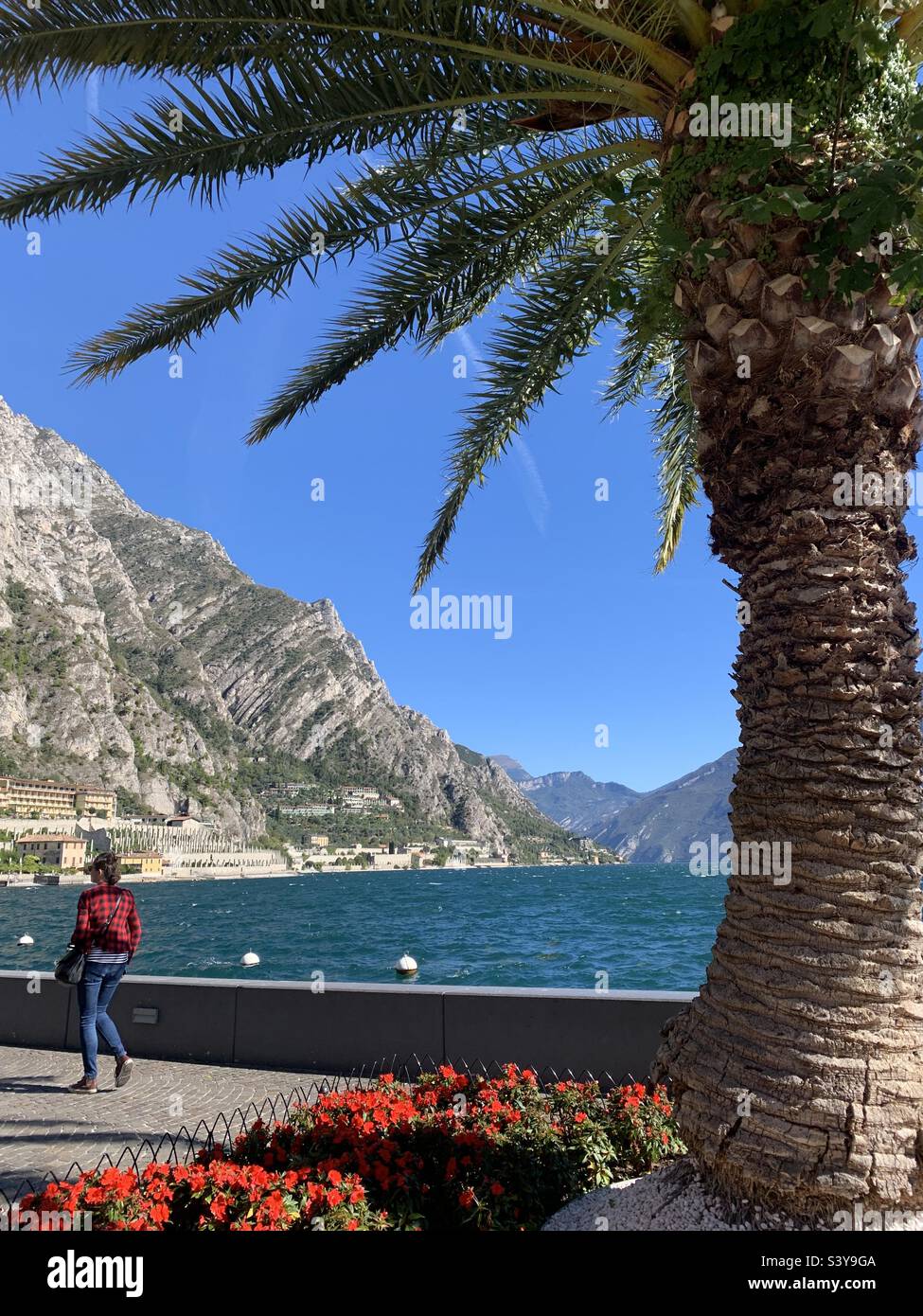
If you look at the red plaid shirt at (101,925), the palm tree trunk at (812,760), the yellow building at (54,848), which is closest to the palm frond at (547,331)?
the palm tree trunk at (812,760)

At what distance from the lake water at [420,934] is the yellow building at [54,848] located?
7.22 m

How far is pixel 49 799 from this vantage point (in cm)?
11388

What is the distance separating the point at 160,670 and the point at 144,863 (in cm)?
5314

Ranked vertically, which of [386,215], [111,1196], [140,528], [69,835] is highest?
[140,528]

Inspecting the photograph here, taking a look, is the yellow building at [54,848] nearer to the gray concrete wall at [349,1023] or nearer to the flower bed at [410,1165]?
the gray concrete wall at [349,1023]

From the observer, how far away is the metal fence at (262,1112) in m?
4.61

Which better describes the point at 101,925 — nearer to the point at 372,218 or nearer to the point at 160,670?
the point at 372,218

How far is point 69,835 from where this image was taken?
106m

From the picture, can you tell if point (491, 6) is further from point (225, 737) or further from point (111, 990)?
point (225, 737)

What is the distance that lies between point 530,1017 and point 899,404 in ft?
16.3

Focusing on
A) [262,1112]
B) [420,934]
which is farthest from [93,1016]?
[420,934]

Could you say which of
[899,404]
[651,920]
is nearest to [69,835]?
[651,920]

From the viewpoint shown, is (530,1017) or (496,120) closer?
(496,120)

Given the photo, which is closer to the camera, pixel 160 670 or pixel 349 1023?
pixel 349 1023
